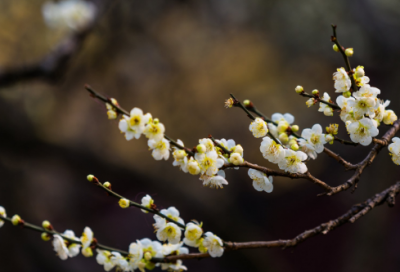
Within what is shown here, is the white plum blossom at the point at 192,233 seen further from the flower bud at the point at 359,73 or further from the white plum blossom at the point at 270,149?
the flower bud at the point at 359,73

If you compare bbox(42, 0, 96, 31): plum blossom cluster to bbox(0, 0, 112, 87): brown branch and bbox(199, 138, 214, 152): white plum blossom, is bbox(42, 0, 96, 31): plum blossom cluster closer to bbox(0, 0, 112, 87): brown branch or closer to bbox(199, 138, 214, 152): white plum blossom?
bbox(0, 0, 112, 87): brown branch

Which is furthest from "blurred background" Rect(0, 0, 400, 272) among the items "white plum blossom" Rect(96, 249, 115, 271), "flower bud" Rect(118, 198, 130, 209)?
"flower bud" Rect(118, 198, 130, 209)

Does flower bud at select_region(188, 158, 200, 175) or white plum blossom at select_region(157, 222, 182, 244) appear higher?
flower bud at select_region(188, 158, 200, 175)

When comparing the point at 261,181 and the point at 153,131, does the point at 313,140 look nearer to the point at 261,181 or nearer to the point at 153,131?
the point at 261,181

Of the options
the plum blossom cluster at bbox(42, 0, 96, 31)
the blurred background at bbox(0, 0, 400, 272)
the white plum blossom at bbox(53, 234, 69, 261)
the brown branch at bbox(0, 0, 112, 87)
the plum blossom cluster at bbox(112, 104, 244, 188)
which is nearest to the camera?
the plum blossom cluster at bbox(112, 104, 244, 188)

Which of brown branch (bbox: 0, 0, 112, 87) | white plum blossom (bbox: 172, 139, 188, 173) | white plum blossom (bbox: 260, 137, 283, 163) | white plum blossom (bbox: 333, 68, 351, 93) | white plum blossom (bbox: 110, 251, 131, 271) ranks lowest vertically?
white plum blossom (bbox: 110, 251, 131, 271)

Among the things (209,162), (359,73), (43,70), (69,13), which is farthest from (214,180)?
(69,13)

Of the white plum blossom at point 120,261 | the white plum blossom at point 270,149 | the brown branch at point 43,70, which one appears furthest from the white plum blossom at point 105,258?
the brown branch at point 43,70
